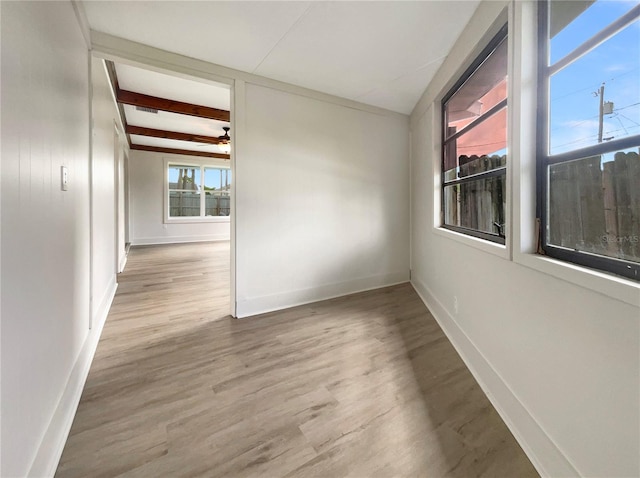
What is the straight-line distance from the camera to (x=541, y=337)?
1.20 m

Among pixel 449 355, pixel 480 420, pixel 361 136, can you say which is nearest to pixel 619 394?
pixel 480 420

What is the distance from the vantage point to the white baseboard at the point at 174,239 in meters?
7.09

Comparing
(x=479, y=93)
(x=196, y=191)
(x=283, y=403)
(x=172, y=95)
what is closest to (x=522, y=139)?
(x=479, y=93)

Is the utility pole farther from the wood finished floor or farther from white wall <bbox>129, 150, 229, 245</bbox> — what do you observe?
white wall <bbox>129, 150, 229, 245</bbox>

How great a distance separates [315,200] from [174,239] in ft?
19.7

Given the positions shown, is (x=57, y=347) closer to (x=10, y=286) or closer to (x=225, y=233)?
(x=10, y=286)

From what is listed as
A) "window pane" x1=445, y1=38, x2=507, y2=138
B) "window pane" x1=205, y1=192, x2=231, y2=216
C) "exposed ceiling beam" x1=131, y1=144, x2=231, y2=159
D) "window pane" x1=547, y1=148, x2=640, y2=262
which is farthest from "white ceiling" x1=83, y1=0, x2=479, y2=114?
"window pane" x1=205, y1=192, x2=231, y2=216

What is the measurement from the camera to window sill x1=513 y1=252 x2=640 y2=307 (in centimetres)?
80

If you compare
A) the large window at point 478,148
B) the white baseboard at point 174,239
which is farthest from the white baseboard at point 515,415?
the white baseboard at point 174,239

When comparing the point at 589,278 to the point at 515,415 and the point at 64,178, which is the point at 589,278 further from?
the point at 64,178

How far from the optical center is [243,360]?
197 cm

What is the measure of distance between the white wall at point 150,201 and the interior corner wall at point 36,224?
6.24 metres

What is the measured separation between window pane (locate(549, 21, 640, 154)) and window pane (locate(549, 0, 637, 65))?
79mm

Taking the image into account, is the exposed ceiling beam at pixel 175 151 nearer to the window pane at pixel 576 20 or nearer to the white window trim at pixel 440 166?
the white window trim at pixel 440 166
